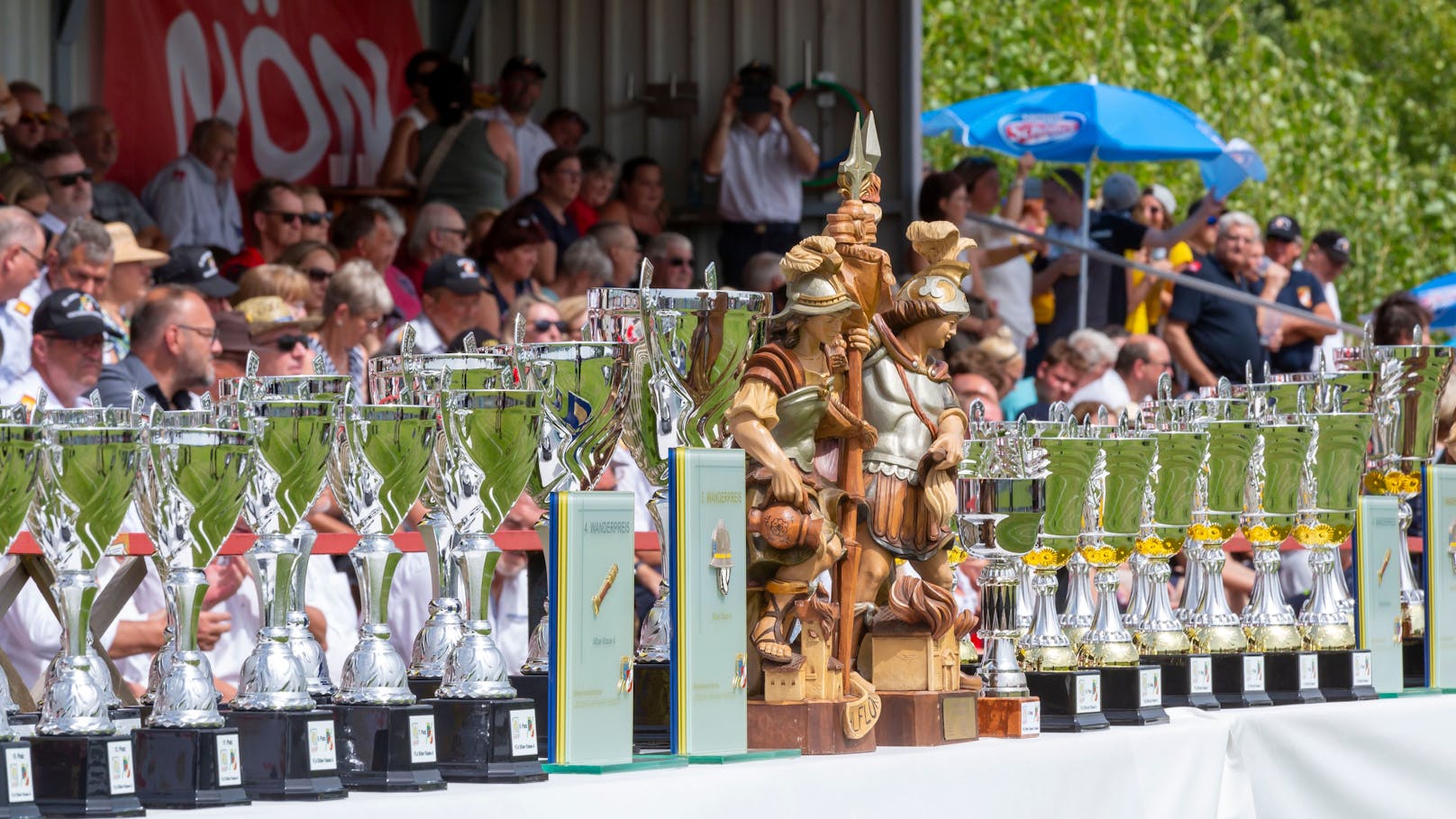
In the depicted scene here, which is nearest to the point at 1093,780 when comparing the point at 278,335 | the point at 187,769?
the point at 187,769

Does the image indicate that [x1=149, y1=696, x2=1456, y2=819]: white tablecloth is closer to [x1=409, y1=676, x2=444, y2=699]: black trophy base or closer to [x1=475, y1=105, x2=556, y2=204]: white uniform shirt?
[x1=409, y1=676, x2=444, y2=699]: black trophy base

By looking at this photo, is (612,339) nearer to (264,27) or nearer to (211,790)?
(211,790)

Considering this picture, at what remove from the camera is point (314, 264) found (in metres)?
6.39

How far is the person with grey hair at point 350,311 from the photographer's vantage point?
5.59m

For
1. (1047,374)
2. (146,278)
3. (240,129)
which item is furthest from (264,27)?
(1047,374)

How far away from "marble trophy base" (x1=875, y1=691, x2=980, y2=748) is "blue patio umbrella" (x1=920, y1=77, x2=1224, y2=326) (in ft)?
20.7

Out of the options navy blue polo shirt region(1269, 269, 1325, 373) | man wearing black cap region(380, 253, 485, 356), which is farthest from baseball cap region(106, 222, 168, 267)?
navy blue polo shirt region(1269, 269, 1325, 373)

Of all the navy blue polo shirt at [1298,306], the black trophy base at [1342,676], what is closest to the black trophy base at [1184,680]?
the black trophy base at [1342,676]

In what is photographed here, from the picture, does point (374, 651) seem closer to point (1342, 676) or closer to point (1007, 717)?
point (1007, 717)

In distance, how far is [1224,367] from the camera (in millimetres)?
8602

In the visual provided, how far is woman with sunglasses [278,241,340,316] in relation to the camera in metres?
6.38

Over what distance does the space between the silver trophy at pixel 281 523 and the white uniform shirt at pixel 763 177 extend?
6.68 metres

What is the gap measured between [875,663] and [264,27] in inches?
270

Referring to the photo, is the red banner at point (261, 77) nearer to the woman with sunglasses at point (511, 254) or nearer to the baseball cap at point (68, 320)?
the woman with sunglasses at point (511, 254)
